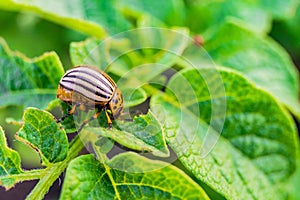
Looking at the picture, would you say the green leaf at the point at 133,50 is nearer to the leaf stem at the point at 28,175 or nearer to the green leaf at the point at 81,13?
the green leaf at the point at 81,13

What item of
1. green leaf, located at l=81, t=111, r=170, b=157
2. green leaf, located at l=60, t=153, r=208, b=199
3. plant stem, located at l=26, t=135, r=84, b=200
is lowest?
green leaf, located at l=60, t=153, r=208, b=199

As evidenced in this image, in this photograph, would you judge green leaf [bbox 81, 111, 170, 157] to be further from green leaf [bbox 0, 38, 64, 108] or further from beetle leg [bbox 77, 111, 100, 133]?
green leaf [bbox 0, 38, 64, 108]

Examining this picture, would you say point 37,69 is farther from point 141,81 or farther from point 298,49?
point 298,49

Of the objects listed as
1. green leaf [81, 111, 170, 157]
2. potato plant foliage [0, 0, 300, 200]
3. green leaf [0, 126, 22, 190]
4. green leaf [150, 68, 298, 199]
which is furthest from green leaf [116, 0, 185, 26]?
green leaf [0, 126, 22, 190]

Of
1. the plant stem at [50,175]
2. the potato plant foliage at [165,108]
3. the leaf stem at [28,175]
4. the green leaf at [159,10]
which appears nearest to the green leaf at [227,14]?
the potato plant foliage at [165,108]

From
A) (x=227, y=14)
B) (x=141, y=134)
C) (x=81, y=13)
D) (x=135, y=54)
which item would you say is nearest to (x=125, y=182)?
(x=141, y=134)

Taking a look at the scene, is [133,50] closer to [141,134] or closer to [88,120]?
[88,120]
